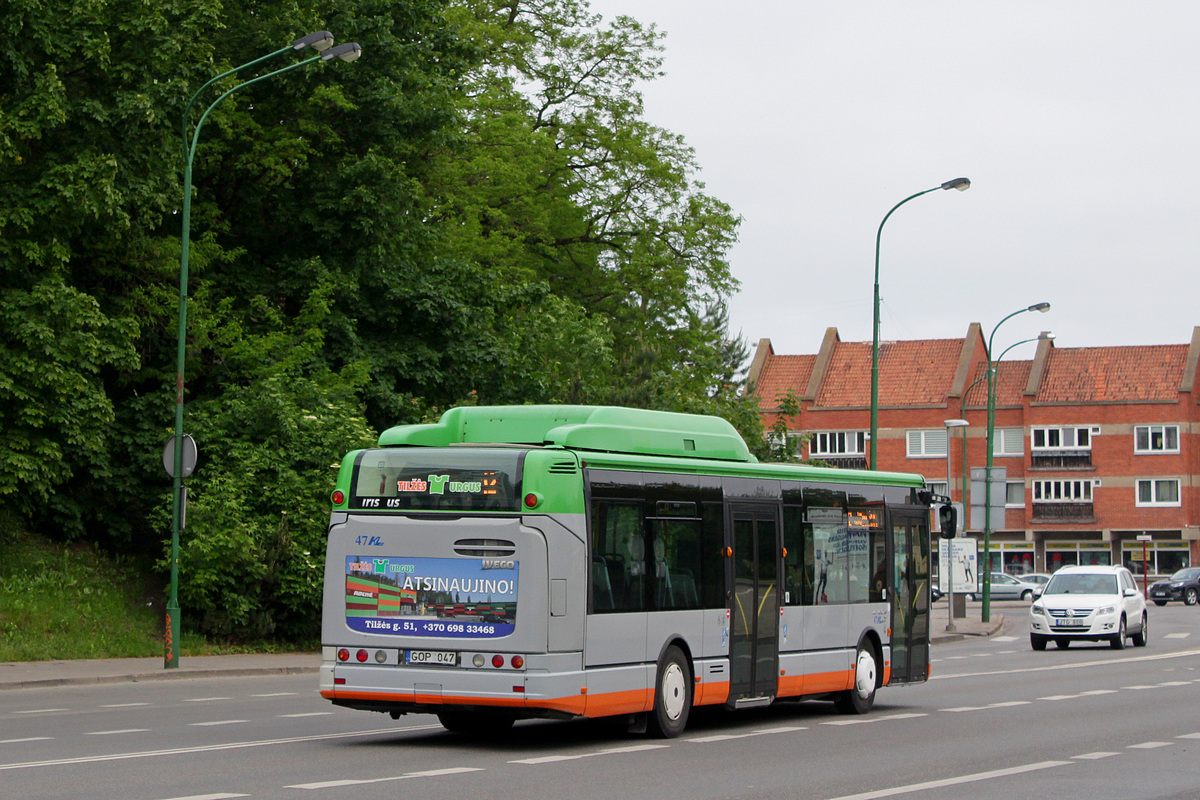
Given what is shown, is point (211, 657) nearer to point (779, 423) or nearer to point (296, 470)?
point (296, 470)

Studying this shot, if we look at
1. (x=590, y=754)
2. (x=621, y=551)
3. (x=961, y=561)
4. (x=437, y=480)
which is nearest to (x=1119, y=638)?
(x=961, y=561)

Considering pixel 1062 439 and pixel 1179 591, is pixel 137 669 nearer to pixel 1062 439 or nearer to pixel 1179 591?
pixel 1179 591

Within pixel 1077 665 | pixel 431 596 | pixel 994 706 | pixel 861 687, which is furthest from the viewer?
pixel 1077 665

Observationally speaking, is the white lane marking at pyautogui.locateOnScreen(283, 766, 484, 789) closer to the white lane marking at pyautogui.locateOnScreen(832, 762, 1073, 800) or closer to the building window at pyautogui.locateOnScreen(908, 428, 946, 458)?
the white lane marking at pyautogui.locateOnScreen(832, 762, 1073, 800)

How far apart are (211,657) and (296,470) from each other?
3.92 meters

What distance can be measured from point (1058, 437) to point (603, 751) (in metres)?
74.9

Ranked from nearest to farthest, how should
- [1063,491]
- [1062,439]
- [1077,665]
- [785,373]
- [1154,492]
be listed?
[1077,665], [1154,492], [1063,491], [1062,439], [785,373]

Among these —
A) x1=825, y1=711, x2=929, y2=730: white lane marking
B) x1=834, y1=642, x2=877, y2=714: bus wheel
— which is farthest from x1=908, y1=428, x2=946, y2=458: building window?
x1=825, y1=711, x2=929, y2=730: white lane marking

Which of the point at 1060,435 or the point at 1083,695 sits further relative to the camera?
the point at 1060,435

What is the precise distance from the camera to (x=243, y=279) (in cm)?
3200

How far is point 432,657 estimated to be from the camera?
13406 mm

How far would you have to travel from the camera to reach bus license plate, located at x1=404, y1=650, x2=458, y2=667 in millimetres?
13328

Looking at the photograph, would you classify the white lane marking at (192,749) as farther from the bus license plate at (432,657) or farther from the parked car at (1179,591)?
the parked car at (1179,591)

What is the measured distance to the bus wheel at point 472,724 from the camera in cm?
1470
